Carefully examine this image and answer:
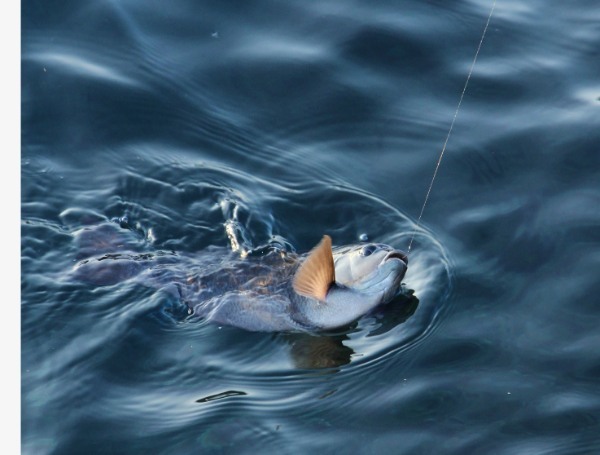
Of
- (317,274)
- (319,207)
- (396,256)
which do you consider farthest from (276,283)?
Answer: (319,207)

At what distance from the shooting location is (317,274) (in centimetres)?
462

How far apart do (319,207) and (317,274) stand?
1.14 metres

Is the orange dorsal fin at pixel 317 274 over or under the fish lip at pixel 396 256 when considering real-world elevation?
under

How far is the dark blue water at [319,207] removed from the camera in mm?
4277

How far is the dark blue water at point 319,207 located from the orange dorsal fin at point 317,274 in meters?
0.26

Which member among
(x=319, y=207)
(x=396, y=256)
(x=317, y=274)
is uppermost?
(x=319, y=207)

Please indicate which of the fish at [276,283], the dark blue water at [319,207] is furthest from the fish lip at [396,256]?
the dark blue water at [319,207]

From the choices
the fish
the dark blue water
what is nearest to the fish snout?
the fish

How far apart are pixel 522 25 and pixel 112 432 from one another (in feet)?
16.3

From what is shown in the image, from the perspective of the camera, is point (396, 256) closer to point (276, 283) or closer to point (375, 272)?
point (375, 272)

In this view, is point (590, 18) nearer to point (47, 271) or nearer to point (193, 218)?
point (193, 218)

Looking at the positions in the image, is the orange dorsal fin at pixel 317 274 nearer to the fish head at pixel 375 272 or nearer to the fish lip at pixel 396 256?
the fish head at pixel 375 272

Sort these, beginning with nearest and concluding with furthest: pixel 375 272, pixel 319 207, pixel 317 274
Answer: pixel 317 274
pixel 375 272
pixel 319 207

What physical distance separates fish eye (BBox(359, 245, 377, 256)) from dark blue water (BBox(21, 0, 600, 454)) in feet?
1.07
